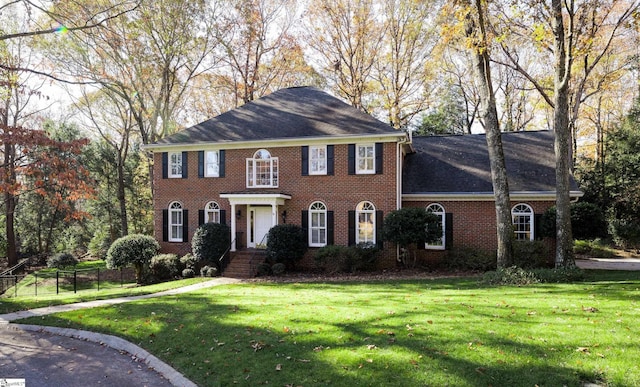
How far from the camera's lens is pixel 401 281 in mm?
13336

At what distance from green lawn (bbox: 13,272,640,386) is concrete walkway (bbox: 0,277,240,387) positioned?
0.90 feet

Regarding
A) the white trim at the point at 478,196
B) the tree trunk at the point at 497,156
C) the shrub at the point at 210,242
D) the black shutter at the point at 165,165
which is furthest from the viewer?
the black shutter at the point at 165,165

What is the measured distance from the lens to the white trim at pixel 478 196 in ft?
51.7

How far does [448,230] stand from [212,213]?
10.6 metres

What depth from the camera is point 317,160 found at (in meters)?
17.6

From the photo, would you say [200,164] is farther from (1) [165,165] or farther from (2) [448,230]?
(2) [448,230]

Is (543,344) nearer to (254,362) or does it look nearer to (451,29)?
(254,362)

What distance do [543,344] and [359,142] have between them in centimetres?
1204

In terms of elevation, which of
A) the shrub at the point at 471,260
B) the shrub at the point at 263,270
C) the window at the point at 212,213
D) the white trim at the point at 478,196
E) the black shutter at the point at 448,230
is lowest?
the shrub at the point at 263,270

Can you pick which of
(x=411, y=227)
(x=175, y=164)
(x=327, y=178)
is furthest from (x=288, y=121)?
(x=411, y=227)

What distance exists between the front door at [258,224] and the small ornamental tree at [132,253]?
4264 millimetres

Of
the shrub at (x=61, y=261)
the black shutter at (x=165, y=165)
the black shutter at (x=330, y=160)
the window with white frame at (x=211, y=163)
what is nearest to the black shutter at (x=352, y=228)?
the black shutter at (x=330, y=160)

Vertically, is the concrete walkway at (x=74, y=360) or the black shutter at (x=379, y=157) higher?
the black shutter at (x=379, y=157)

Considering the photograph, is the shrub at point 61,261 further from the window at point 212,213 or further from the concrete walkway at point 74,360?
the concrete walkway at point 74,360
